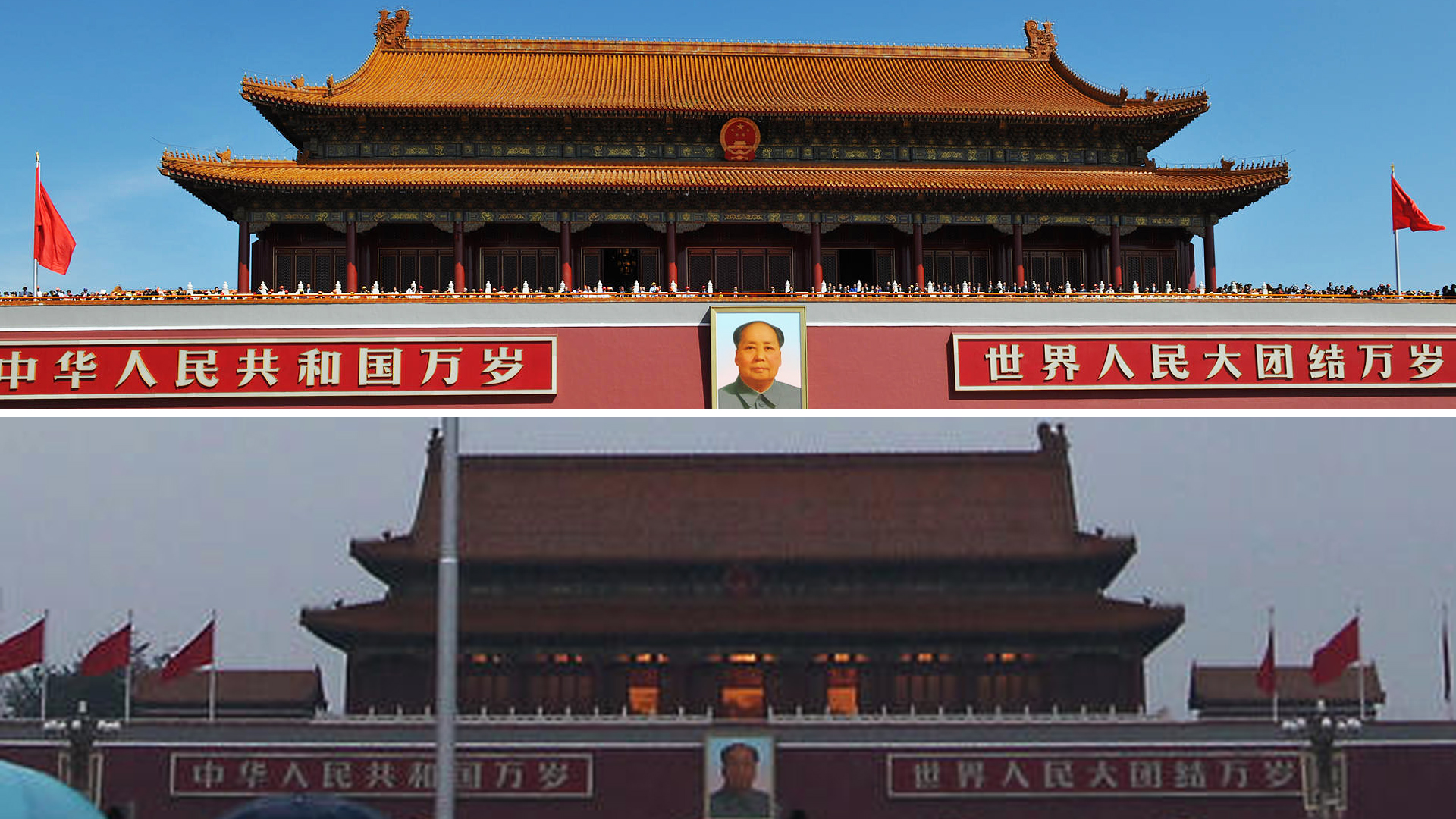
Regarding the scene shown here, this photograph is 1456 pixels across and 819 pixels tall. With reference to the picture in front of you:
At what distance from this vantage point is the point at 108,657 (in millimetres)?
24641

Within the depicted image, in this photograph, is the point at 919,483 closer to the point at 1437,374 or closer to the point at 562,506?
the point at 562,506

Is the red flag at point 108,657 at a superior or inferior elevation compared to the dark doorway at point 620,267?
inferior

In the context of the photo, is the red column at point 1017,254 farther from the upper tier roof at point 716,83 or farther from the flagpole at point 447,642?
the flagpole at point 447,642

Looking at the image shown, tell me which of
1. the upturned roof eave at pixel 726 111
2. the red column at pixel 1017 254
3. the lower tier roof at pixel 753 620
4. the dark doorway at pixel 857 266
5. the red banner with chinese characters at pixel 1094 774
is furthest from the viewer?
the dark doorway at pixel 857 266

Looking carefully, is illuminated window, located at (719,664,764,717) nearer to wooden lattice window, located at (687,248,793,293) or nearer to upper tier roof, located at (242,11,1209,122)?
wooden lattice window, located at (687,248,793,293)

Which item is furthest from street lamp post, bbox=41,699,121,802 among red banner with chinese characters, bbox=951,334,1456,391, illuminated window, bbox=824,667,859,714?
red banner with chinese characters, bbox=951,334,1456,391

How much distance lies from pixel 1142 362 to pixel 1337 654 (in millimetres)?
5593

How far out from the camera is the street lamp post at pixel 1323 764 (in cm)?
2353

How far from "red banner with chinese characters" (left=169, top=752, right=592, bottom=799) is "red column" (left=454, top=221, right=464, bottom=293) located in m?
7.53

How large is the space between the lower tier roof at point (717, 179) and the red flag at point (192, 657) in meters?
6.97

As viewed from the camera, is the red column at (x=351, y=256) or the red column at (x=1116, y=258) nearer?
the red column at (x=351, y=256)

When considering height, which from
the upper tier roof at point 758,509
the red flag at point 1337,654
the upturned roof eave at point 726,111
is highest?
the upturned roof eave at point 726,111

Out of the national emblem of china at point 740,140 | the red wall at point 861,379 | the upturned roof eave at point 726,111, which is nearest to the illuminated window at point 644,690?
the red wall at point 861,379

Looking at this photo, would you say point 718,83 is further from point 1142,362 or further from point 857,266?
point 1142,362
